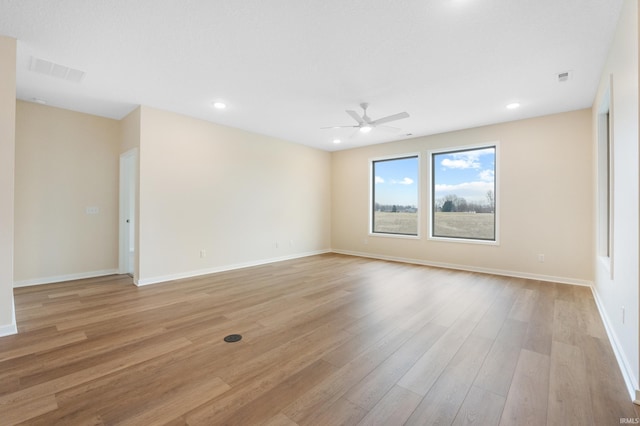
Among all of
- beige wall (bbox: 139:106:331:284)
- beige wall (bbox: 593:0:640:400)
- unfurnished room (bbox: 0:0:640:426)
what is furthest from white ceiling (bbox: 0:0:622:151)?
beige wall (bbox: 139:106:331:284)

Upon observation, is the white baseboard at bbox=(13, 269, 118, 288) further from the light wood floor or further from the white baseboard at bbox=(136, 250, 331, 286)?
the white baseboard at bbox=(136, 250, 331, 286)

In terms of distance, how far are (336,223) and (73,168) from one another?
18.4 feet

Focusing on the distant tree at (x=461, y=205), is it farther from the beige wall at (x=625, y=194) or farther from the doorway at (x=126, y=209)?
the doorway at (x=126, y=209)

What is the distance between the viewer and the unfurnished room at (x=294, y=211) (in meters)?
1.87

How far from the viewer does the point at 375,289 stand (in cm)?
417

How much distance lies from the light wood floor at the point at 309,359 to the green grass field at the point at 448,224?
66.3 inches

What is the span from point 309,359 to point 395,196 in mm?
5203

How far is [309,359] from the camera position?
2217mm

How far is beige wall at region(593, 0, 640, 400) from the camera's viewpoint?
1826mm

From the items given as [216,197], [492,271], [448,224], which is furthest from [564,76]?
[216,197]

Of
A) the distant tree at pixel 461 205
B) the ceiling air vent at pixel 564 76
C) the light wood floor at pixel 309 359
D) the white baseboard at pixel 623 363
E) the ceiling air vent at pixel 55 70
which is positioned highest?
the ceiling air vent at pixel 55 70

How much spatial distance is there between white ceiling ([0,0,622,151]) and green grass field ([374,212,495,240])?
2025 mm

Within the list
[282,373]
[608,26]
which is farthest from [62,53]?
[608,26]

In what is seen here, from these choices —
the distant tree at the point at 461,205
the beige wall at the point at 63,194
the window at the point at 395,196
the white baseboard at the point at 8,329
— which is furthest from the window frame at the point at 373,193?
the white baseboard at the point at 8,329
